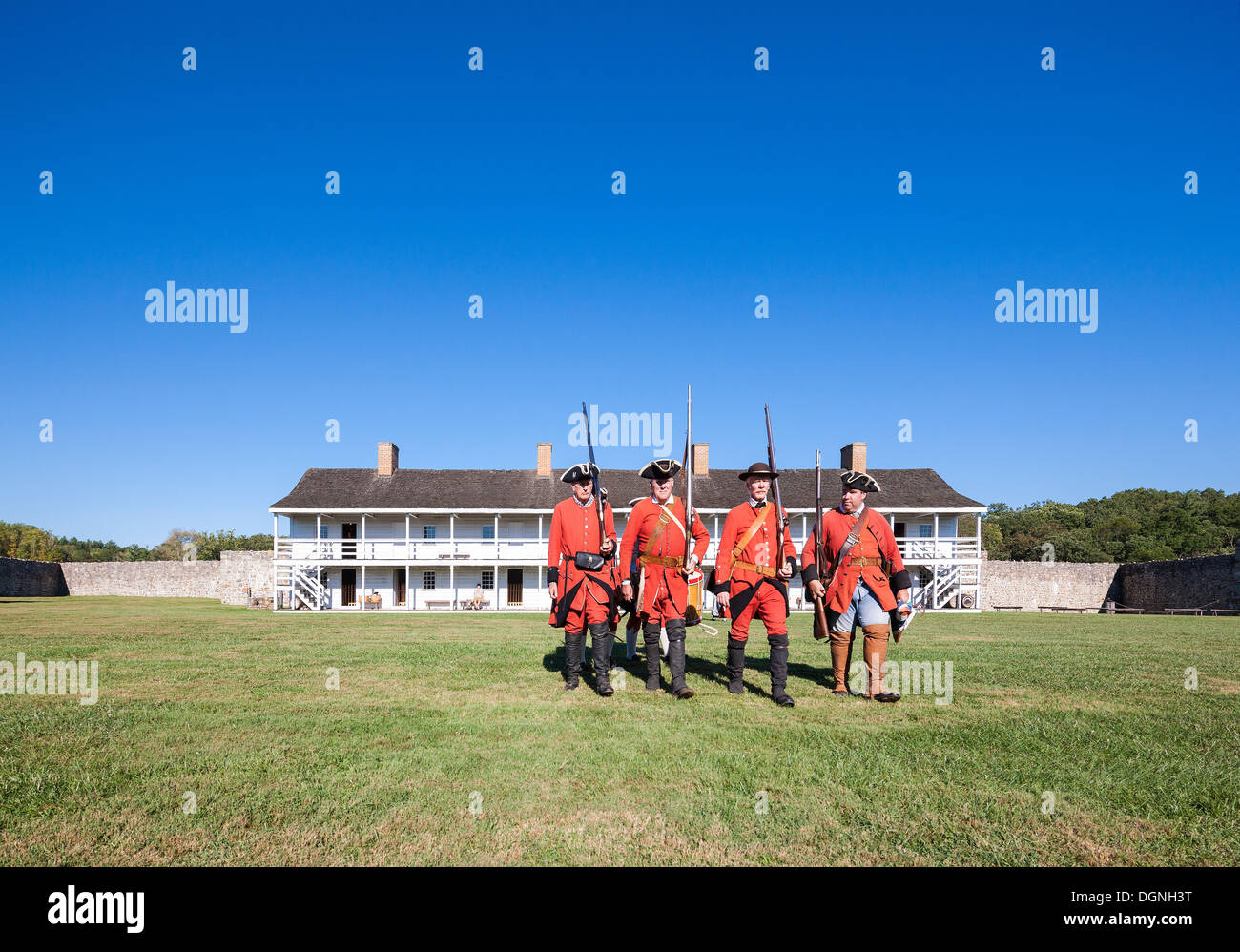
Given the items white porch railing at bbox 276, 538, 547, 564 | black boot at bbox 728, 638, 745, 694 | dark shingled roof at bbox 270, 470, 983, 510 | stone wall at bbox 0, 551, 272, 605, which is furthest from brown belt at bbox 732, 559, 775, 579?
stone wall at bbox 0, 551, 272, 605

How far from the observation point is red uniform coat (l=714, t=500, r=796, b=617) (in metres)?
8.16

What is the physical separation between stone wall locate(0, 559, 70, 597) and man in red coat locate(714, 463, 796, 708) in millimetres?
54571

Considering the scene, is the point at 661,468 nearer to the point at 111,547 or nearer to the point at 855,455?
the point at 855,455

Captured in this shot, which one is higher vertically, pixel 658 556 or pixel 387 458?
pixel 387 458

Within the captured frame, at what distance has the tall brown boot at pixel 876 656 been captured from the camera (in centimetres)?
802

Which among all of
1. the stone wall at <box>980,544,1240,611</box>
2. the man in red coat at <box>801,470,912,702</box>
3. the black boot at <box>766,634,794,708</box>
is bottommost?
the stone wall at <box>980,544,1240,611</box>

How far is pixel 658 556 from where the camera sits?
852 centimetres

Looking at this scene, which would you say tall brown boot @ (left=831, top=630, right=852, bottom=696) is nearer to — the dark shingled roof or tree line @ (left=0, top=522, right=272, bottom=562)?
the dark shingled roof

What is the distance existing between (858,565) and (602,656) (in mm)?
3078

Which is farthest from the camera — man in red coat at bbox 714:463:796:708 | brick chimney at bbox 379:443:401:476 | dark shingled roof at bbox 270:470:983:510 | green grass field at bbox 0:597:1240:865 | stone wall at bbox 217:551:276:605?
stone wall at bbox 217:551:276:605

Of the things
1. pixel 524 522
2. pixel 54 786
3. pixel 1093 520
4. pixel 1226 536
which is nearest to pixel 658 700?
pixel 54 786

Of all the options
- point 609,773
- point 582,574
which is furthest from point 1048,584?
point 609,773

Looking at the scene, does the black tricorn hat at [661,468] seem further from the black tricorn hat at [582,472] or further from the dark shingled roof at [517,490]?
the dark shingled roof at [517,490]

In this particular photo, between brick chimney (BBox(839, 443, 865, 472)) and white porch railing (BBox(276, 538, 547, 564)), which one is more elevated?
brick chimney (BBox(839, 443, 865, 472))
